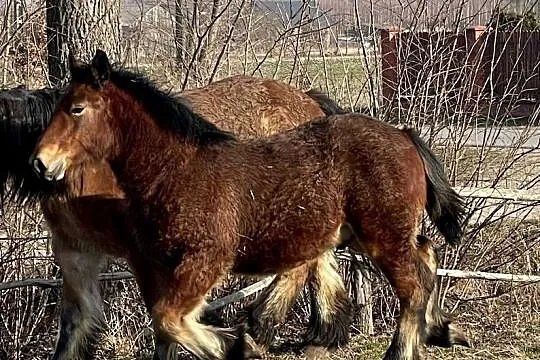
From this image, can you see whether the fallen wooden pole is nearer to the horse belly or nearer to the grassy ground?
the grassy ground

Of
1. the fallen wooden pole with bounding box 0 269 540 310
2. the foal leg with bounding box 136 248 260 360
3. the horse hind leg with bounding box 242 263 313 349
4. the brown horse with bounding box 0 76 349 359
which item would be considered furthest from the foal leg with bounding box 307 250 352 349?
the foal leg with bounding box 136 248 260 360

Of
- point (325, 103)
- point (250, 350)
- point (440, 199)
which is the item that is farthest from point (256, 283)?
point (440, 199)

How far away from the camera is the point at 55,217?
484cm

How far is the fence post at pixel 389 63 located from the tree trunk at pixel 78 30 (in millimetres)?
2036

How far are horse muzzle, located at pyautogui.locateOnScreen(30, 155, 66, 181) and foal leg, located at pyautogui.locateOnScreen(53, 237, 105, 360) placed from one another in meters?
1.00

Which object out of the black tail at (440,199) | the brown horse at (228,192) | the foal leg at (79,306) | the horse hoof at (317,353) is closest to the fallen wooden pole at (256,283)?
the foal leg at (79,306)

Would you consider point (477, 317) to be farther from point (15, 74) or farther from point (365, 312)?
point (15, 74)

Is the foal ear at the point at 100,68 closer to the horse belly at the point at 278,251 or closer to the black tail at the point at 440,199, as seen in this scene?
the horse belly at the point at 278,251

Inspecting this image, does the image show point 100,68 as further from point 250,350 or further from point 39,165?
point 250,350

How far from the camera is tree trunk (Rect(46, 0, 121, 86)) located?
5941 mm

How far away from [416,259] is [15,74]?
3417 mm

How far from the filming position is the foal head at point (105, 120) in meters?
4.06

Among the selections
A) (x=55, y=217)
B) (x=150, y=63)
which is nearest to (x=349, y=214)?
(x=55, y=217)

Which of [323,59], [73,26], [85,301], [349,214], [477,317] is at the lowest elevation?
[477,317]
